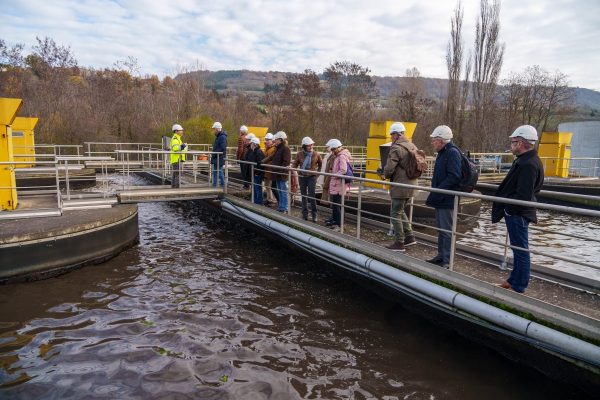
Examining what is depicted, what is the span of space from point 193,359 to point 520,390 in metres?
3.62

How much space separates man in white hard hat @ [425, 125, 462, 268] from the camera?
5.74m

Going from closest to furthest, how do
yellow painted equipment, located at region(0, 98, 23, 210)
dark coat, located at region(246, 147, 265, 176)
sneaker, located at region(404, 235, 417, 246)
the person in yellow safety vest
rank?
sneaker, located at region(404, 235, 417, 246) → yellow painted equipment, located at region(0, 98, 23, 210) → dark coat, located at region(246, 147, 265, 176) → the person in yellow safety vest

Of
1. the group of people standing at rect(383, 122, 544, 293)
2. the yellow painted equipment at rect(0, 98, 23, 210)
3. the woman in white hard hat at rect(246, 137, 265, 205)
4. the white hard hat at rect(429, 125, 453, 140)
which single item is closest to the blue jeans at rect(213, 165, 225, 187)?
the woman in white hard hat at rect(246, 137, 265, 205)

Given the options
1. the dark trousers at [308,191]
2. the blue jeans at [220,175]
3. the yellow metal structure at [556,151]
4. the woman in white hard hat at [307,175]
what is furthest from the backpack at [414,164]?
the yellow metal structure at [556,151]

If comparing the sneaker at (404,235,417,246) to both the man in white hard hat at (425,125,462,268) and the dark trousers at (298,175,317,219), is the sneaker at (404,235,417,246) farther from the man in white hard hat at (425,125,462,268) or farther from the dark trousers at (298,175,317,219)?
the dark trousers at (298,175,317,219)

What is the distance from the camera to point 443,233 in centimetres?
607

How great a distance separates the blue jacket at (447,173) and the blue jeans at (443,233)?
0.12 meters

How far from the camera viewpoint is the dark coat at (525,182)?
4.73 m

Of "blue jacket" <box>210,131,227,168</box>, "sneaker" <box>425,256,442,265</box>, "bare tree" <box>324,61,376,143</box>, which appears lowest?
"sneaker" <box>425,256,442,265</box>

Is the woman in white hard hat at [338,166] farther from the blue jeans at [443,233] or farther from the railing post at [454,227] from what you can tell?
the railing post at [454,227]

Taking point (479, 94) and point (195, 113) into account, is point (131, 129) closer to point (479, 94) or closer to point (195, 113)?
point (195, 113)

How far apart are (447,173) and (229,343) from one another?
143 inches

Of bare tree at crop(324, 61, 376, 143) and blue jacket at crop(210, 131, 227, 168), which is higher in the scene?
bare tree at crop(324, 61, 376, 143)

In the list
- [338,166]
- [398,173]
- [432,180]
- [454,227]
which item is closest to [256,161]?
[338,166]
